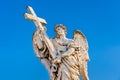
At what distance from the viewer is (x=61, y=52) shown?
40.3ft

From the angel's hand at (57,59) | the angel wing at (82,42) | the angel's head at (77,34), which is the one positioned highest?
the angel's head at (77,34)

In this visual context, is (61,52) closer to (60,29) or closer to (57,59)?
(57,59)

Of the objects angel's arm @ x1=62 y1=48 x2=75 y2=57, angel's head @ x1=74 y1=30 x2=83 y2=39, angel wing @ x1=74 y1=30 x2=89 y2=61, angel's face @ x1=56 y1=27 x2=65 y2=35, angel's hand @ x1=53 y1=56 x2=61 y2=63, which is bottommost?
angel's hand @ x1=53 y1=56 x2=61 y2=63

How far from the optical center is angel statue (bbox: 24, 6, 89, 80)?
1201cm

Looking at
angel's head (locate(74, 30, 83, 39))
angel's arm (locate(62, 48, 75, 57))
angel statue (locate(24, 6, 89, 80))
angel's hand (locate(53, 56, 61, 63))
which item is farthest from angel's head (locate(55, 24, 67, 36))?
angel's hand (locate(53, 56, 61, 63))

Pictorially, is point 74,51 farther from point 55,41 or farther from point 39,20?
point 39,20

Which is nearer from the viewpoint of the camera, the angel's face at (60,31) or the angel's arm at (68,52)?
the angel's arm at (68,52)

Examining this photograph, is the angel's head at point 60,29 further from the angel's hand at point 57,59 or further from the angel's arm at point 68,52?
the angel's hand at point 57,59

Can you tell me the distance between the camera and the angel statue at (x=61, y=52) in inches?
473

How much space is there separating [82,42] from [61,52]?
2.69 ft

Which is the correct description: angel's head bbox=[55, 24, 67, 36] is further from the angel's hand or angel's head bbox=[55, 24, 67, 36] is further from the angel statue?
the angel's hand

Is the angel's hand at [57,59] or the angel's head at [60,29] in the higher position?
the angel's head at [60,29]

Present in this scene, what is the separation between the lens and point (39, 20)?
1277cm

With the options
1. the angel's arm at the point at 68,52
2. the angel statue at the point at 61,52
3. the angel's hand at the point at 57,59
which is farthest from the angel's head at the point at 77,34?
A: the angel's hand at the point at 57,59
